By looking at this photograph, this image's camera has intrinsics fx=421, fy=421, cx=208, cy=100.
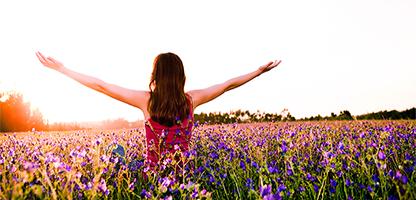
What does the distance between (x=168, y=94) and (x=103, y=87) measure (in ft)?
1.63

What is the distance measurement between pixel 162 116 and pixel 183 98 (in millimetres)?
217

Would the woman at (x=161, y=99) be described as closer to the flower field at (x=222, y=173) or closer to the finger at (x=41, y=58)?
the finger at (x=41, y=58)

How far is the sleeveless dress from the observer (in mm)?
3189

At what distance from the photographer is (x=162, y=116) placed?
3.21m

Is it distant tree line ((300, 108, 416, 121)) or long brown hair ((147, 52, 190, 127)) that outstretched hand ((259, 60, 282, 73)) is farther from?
distant tree line ((300, 108, 416, 121))

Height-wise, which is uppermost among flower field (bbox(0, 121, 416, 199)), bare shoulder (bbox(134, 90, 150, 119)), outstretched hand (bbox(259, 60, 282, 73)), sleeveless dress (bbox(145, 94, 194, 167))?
outstretched hand (bbox(259, 60, 282, 73))

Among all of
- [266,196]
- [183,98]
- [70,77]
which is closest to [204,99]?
[183,98]

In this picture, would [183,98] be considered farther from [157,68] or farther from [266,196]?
[266,196]

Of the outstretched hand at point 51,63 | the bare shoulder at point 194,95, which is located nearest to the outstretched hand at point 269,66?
the bare shoulder at point 194,95

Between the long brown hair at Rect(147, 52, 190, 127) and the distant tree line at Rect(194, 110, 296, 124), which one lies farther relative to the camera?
the distant tree line at Rect(194, 110, 296, 124)

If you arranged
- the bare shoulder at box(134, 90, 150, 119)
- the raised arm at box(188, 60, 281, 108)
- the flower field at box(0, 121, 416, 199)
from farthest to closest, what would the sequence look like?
the raised arm at box(188, 60, 281, 108), the bare shoulder at box(134, 90, 150, 119), the flower field at box(0, 121, 416, 199)

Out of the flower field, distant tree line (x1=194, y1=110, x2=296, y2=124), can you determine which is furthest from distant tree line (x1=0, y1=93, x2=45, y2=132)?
the flower field

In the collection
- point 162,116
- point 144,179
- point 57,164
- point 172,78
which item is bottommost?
point 144,179

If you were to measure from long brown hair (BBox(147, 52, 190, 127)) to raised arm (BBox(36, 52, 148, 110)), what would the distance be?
11cm
